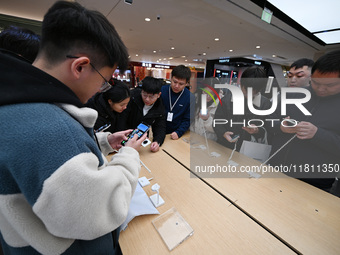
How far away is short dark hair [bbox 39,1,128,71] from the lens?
0.44m

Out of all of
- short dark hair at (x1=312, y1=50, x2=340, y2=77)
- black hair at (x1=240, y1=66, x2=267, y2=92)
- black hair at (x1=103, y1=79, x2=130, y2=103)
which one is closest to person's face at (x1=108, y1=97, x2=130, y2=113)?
black hair at (x1=103, y1=79, x2=130, y2=103)

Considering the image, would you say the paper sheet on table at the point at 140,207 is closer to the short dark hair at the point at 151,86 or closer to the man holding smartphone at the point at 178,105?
the short dark hair at the point at 151,86

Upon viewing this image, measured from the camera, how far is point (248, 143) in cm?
139

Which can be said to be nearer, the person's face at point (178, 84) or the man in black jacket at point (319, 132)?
the man in black jacket at point (319, 132)

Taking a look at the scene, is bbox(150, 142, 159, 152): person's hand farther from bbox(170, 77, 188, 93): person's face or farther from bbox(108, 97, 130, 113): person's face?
bbox(170, 77, 188, 93): person's face

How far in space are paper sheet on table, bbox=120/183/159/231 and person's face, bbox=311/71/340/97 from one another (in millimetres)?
1399

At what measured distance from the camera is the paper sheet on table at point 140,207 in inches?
27.8

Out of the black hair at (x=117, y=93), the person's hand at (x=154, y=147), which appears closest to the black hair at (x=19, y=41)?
the black hair at (x=117, y=93)

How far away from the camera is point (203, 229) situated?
70 cm

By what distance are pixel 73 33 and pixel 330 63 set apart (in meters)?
1.44

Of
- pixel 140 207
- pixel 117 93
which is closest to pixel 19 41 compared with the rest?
pixel 117 93

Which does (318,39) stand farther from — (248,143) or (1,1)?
(1,1)

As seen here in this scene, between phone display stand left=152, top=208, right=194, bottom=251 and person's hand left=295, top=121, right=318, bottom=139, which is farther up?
person's hand left=295, top=121, right=318, bottom=139

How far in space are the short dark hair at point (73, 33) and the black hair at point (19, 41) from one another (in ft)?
2.79
